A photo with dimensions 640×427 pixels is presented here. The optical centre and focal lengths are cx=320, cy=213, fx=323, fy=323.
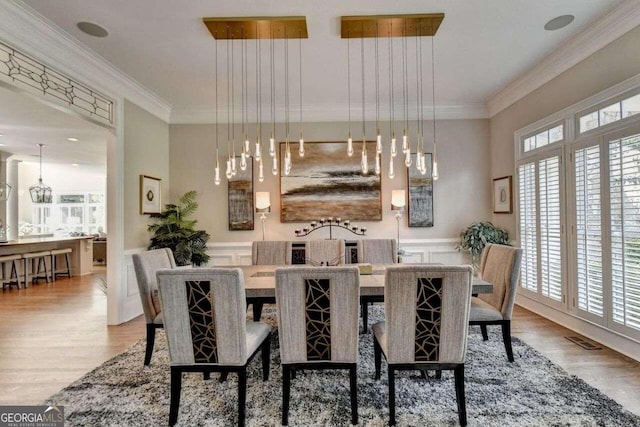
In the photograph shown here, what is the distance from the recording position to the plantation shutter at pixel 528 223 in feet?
13.2

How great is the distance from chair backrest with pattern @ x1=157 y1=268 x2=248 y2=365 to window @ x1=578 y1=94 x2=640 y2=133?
3412 mm

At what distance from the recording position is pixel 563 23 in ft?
9.61

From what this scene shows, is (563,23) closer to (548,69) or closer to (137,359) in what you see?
(548,69)

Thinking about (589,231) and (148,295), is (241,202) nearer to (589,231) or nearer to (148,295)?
(148,295)

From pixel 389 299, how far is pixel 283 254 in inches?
86.7

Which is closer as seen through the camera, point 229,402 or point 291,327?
point 291,327

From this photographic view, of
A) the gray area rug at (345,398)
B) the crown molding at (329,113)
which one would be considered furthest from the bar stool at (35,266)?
the gray area rug at (345,398)

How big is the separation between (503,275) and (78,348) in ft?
13.2

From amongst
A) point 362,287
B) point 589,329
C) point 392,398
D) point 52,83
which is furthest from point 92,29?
point 589,329

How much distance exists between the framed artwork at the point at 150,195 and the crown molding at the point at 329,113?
3.68ft

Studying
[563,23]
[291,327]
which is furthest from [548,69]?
[291,327]

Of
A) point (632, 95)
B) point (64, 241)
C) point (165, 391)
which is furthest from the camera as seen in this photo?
point (64, 241)

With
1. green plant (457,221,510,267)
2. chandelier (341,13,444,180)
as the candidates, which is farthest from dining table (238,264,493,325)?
green plant (457,221,510,267)

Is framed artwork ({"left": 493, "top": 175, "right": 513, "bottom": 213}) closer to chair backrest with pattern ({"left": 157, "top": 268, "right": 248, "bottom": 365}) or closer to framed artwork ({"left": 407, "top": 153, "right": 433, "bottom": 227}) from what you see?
framed artwork ({"left": 407, "top": 153, "right": 433, "bottom": 227})
